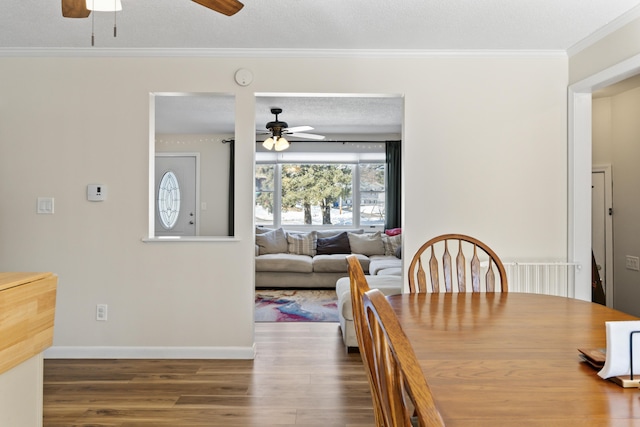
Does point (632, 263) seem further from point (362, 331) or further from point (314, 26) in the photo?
point (362, 331)

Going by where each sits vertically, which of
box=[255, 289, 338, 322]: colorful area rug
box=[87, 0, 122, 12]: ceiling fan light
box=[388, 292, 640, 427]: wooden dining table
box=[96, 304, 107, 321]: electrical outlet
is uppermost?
box=[87, 0, 122, 12]: ceiling fan light

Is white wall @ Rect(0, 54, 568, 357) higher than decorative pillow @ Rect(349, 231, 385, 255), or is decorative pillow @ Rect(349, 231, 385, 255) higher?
white wall @ Rect(0, 54, 568, 357)

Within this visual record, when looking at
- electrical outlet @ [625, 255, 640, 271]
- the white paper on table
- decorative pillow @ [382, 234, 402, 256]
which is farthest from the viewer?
decorative pillow @ [382, 234, 402, 256]

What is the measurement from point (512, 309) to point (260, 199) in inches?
249

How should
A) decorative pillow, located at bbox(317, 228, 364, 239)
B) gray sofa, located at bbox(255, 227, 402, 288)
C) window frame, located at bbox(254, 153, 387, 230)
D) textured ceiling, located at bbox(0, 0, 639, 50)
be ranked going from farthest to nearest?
window frame, located at bbox(254, 153, 387, 230) → decorative pillow, located at bbox(317, 228, 364, 239) → gray sofa, located at bbox(255, 227, 402, 288) → textured ceiling, located at bbox(0, 0, 639, 50)

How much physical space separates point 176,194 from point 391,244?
3.69 m

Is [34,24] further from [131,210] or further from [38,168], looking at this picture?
[131,210]

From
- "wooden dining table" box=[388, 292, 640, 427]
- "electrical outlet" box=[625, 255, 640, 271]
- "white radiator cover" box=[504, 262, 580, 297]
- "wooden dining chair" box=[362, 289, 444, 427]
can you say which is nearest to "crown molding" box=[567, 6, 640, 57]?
"white radiator cover" box=[504, 262, 580, 297]

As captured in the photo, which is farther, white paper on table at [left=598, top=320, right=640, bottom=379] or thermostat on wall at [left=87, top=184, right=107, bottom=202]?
thermostat on wall at [left=87, top=184, right=107, bottom=202]

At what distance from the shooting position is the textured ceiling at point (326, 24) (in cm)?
271

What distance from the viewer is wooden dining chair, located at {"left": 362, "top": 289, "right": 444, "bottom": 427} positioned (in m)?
0.56

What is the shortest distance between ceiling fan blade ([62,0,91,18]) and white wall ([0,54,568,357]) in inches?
63.3

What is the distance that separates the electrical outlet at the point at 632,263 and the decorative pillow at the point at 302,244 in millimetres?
4064

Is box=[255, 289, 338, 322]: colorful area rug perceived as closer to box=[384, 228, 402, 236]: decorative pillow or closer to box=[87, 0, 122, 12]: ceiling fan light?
box=[384, 228, 402, 236]: decorative pillow
